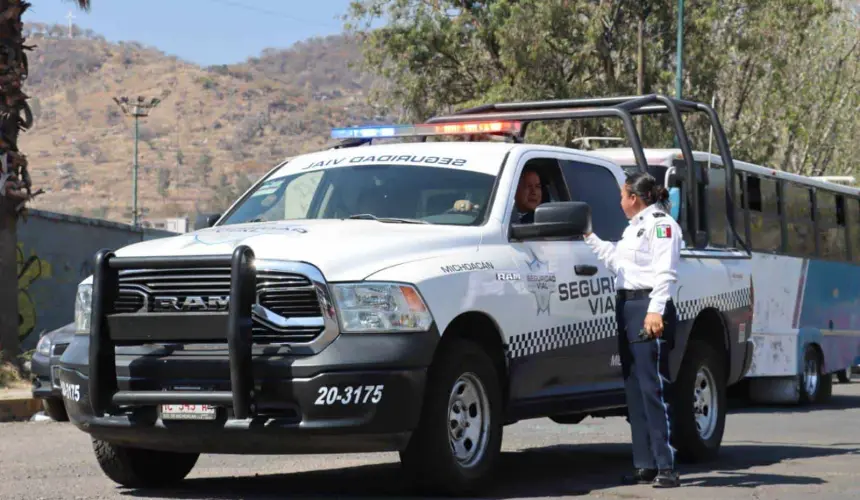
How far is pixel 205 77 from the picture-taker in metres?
189

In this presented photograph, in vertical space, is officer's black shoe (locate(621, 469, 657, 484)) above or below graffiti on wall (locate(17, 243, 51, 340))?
below

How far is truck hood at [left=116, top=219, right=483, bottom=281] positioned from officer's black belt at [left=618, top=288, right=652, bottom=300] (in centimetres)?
97

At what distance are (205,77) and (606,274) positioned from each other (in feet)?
600

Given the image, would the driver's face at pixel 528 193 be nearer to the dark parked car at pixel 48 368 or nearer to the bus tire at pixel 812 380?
the dark parked car at pixel 48 368

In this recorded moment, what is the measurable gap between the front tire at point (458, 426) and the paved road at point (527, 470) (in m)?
0.32

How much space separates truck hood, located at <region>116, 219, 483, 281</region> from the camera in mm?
7660

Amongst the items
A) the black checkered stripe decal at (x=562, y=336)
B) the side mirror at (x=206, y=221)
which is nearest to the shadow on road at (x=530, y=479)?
the black checkered stripe decal at (x=562, y=336)

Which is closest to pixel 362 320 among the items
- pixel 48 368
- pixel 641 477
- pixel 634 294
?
pixel 634 294

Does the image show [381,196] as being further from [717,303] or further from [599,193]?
[717,303]

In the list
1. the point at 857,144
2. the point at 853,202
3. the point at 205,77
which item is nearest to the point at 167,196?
the point at 205,77

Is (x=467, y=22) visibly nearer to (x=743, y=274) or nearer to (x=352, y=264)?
(x=743, y=274)

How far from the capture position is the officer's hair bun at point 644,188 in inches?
345

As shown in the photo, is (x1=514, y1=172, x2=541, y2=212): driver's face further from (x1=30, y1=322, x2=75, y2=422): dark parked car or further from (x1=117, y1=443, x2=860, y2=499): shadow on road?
(x1=30, y1=322, x2=75, y2=422): dark parked car

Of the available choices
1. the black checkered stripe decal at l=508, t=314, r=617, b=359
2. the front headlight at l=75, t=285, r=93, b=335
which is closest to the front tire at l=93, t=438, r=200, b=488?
the front headlight at l=75, t=285, r=93, b=335
